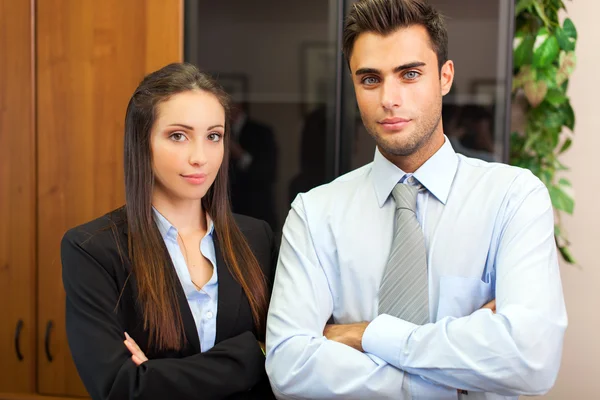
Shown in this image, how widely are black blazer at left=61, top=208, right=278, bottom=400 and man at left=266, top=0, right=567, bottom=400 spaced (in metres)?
0.09

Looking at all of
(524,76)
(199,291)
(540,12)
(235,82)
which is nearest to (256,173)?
(235,82)

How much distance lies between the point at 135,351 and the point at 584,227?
6.53 ft

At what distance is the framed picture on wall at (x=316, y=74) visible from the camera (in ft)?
7.34

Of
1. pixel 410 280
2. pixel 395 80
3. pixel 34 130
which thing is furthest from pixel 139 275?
pixel 34 130

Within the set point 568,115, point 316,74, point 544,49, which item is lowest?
point 568,115

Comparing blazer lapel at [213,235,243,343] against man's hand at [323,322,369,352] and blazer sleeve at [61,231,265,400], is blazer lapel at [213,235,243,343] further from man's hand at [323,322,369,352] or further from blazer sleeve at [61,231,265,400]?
man's hand at [323,322,369,352]

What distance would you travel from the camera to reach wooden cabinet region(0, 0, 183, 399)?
223 centimetres

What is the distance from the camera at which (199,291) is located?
1.72m

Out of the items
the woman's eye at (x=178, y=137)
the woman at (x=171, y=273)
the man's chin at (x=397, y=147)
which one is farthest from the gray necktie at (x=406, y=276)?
the woman's eye at (x=178, y=137)

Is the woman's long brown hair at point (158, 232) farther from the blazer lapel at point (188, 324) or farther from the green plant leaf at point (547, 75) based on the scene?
the green plant leaf at point (547, 75)

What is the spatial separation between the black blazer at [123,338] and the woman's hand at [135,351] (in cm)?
1

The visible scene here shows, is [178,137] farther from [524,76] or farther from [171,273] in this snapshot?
[524,76]

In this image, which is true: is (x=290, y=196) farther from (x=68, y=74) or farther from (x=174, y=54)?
(x=68, y=74)

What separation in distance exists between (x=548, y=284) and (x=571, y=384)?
1.61 m
